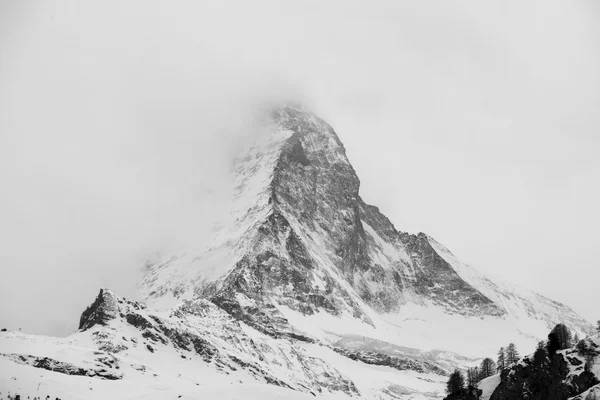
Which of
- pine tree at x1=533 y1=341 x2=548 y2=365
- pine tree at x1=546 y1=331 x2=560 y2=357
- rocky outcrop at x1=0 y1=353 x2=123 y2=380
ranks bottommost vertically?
rocky outcrop at x1=0 y1=353 x2=123 y2=380

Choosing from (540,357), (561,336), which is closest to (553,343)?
(540,357)

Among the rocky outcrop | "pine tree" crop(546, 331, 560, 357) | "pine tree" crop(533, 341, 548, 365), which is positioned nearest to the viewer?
"pine tree" crop(533, 341, 548, 365)

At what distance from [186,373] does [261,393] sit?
9966 centimetres

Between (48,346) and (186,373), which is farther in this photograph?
(186,373)

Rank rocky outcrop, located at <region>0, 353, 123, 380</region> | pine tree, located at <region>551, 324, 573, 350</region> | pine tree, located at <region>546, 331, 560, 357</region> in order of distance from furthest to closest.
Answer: pine tree, located at <region>551, 324, 573, 350</region> < pine tree, located at <region>546, 331, 560, 357</region> < rocky outcrop, located at <region>0, 353, 123, 380</region>

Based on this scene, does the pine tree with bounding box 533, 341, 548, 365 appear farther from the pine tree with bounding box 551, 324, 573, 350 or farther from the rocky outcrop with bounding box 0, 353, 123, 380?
the rocky outcrop with bounding box 0, 353, 123, 380

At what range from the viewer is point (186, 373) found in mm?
192375

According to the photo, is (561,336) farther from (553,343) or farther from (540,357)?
(540,357)

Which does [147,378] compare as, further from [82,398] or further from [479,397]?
[479,397]

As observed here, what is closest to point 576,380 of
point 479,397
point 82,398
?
point 479,397

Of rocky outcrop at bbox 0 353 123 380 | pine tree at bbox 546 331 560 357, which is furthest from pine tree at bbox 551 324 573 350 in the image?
rocky outcrop at bbox 0 353 123 380

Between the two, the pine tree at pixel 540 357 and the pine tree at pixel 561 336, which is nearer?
the pine tree at pixel 540 357

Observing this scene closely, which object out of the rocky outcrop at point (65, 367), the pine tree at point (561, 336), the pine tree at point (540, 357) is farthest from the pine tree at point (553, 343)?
the rocky outcrop at point (65, 367)

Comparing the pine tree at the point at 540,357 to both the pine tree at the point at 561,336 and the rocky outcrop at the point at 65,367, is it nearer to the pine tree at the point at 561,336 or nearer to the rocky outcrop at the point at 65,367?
the pine tree at the point at 561,336
